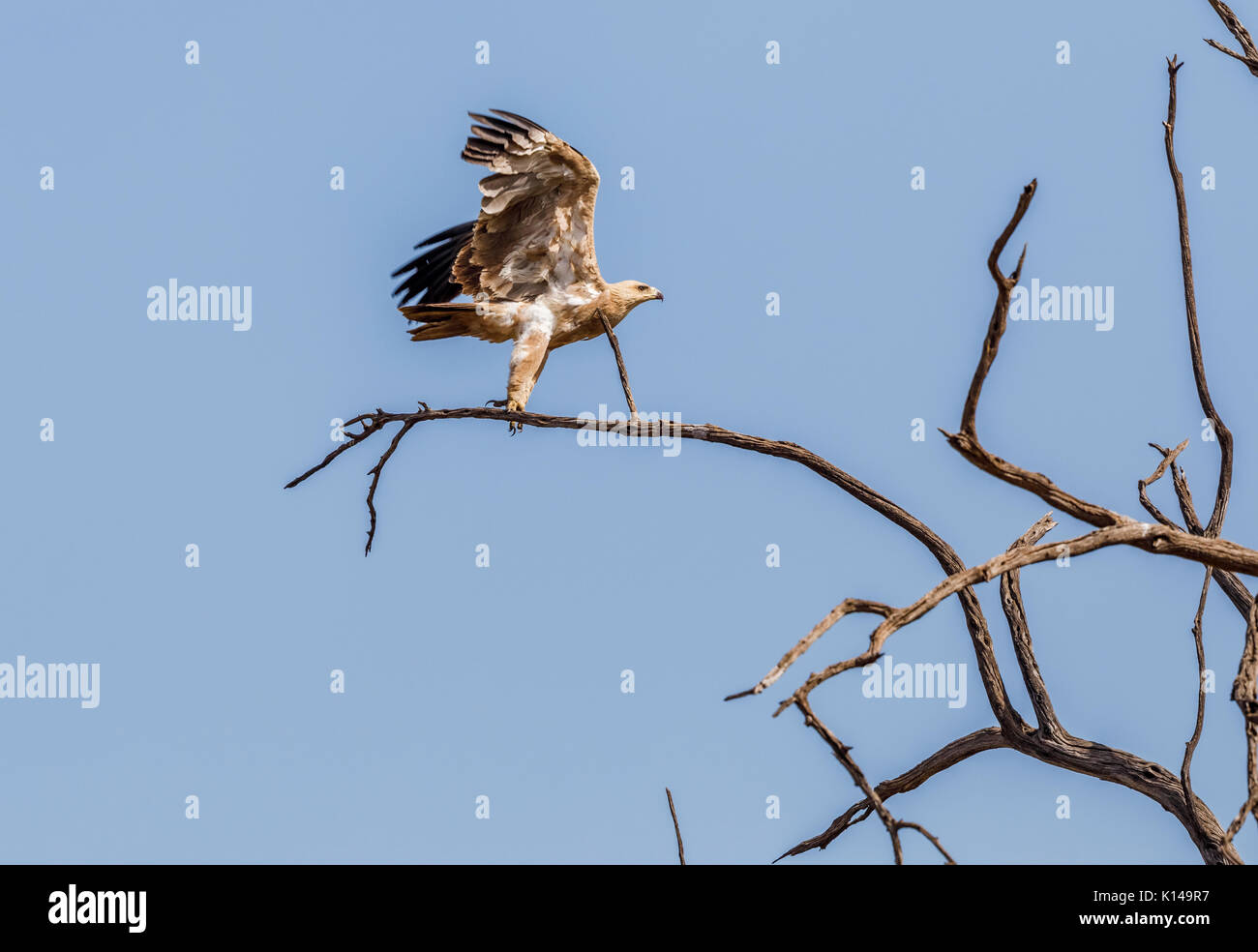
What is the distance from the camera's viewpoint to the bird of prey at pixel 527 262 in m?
7.70

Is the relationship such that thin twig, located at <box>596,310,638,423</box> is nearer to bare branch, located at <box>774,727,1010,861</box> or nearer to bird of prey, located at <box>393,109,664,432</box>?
bird of prey, located at <box>393,109,664,432</box>

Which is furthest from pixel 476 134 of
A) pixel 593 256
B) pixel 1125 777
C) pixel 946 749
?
pixel 1125 777

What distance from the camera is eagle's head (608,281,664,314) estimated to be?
8.31 metres

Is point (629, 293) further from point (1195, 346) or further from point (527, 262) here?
point (1195, 346)

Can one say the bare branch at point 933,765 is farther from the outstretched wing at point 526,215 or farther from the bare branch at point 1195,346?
the outstretched wing at point 526,215

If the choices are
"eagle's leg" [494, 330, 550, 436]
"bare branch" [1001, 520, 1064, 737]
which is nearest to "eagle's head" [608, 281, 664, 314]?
"eagle's leg" [494, 330, 550, 436]

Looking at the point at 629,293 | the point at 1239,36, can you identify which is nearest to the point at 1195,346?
the point at 1239,36

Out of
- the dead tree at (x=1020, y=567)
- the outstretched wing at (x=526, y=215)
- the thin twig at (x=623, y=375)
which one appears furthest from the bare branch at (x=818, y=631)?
the outstretched wing at (x=526, y=215)

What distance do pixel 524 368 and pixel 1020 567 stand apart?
10.4 feet

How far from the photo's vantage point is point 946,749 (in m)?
7.46

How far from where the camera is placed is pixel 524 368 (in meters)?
7.74

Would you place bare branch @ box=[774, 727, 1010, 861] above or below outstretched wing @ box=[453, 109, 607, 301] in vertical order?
below
